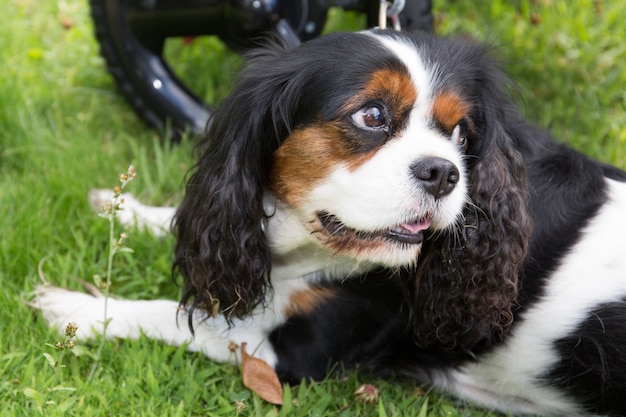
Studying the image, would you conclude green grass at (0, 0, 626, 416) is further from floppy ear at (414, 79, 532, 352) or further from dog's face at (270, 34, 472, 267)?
dog's face at (270, 34, 472, 267)

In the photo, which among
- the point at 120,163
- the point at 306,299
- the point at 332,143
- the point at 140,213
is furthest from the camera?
the point at 120,163

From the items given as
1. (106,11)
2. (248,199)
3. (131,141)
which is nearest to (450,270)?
(248,199)

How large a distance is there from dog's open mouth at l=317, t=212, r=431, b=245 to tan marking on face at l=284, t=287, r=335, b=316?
0.28 meters

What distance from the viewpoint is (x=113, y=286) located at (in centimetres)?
318

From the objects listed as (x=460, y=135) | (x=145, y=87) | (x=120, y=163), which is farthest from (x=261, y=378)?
(x=145, y=87)

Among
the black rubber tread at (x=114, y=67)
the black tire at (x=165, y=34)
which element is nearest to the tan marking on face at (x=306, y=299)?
the black tire at (x=165, y=34)

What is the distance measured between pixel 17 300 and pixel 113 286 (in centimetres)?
37

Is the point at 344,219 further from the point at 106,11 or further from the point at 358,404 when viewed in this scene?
the point at 106,11

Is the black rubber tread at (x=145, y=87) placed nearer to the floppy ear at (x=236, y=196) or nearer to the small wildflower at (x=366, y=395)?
the floppy ear at (x=236, y=196)

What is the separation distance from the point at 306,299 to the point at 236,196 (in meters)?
0.41

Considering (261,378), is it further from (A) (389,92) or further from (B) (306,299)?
(A) (389,92)

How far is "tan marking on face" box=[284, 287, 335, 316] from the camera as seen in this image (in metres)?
2.73

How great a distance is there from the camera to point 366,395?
278cm

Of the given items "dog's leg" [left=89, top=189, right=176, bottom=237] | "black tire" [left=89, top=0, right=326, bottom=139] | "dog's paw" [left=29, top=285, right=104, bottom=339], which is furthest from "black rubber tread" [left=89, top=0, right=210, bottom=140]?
"dog's paw" [left=29, top=285, right=104, bottom=339]
